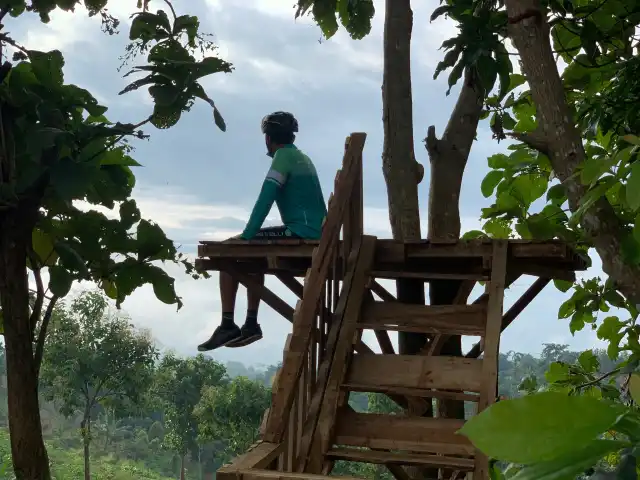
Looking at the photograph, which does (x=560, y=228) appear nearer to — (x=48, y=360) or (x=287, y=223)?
(x=287, y=223)

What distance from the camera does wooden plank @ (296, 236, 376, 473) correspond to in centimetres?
373

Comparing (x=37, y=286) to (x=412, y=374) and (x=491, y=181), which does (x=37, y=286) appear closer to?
(x=412, y=374)

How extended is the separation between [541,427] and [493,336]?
13.0 ft

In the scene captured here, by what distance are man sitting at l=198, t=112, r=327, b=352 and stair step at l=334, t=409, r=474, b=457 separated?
1733 millimetres

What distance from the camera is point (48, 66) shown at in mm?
4422

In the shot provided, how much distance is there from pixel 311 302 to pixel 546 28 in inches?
65.5

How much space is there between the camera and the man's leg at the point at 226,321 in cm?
555

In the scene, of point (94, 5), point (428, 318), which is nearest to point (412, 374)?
point (428, 318)

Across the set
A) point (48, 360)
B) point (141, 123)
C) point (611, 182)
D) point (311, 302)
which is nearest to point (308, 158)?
point (141, 123)

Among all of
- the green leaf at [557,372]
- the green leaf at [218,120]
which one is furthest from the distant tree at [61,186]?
the green leaf at [557,372]

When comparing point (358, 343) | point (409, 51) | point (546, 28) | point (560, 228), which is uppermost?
point (409, 51)

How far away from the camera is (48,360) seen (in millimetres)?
30547

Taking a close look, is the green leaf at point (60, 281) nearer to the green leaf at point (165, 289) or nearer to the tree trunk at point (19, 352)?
the tree trunk at point (19, 352)

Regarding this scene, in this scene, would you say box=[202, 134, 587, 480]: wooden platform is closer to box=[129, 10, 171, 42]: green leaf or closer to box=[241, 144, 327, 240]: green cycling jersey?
box=[241, 144, 327, 240]: green cycling jersey
